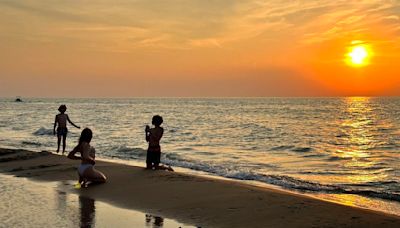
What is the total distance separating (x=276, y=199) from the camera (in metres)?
8.88

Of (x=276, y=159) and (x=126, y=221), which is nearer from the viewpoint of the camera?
(x=126, y=221)

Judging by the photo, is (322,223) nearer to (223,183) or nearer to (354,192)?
(223,183)

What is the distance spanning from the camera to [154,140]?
41.3ft

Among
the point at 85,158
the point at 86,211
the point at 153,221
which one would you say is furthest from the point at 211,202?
the point at 85,158

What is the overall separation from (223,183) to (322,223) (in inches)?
153

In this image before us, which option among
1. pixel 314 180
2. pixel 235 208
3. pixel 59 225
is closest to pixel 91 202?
pixel 59 225

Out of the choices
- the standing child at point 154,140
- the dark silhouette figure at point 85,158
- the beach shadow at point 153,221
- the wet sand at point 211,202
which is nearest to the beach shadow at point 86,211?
the wet sand at point 211,202

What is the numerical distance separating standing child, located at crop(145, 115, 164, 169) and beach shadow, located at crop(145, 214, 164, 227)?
488 cm

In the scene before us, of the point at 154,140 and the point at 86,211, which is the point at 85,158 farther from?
the point at 86,211

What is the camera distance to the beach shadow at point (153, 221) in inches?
277

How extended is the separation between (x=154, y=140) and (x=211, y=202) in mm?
4360

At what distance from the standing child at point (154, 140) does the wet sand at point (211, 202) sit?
15.3 inches

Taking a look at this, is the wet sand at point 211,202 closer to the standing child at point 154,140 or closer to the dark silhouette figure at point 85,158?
the dark silhouette figure at point 85,158

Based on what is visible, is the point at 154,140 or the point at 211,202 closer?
the point at 211,202
